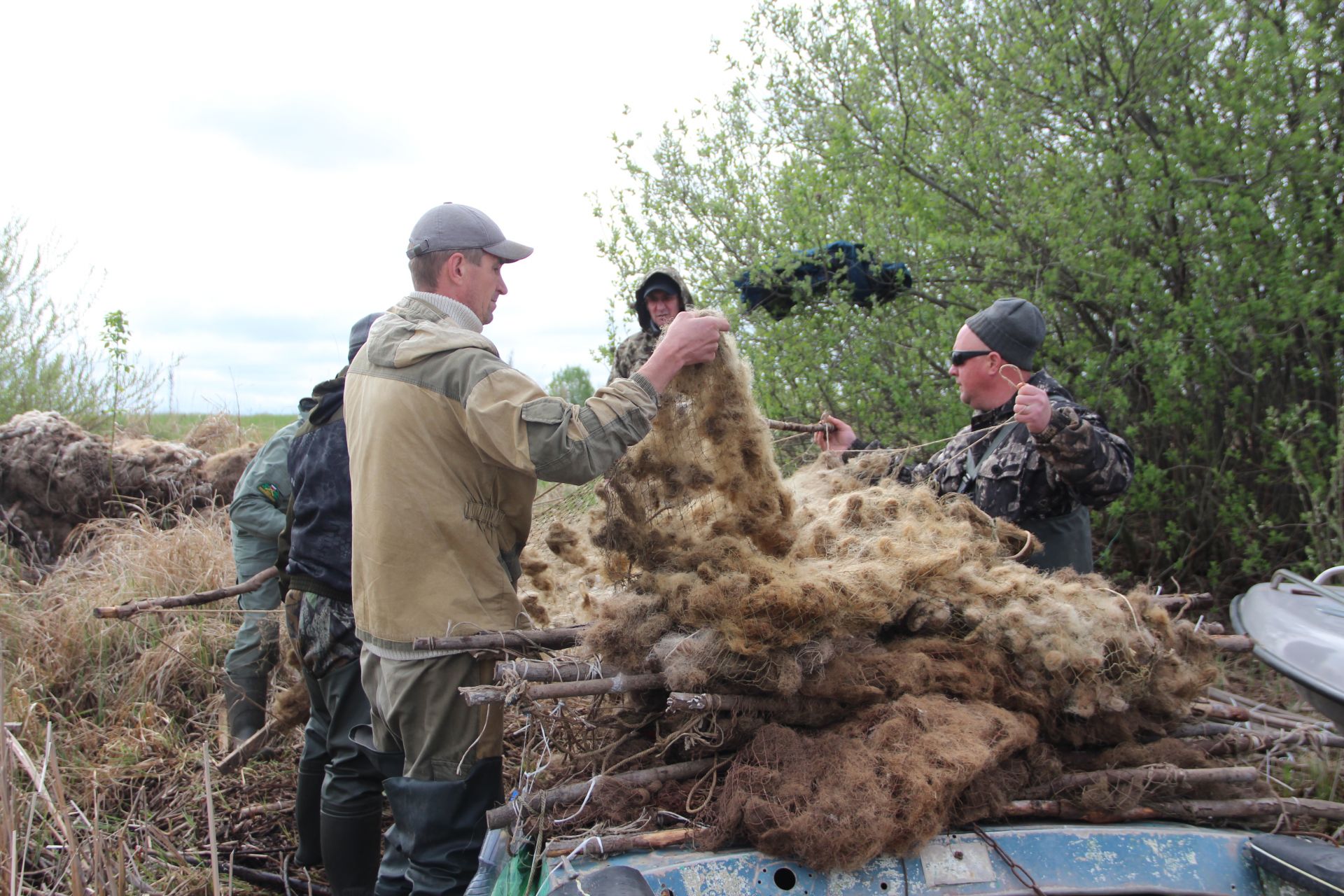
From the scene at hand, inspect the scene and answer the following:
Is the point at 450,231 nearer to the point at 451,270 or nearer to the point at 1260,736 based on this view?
the point at 451,270

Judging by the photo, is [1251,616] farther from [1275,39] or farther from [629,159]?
[629,159]

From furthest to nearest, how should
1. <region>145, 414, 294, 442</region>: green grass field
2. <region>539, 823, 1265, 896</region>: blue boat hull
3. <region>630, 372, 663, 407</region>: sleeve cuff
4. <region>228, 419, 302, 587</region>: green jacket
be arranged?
<region>145, 414, 294, 442</region>: green grass field
<region>228, 419, 302, 587</region>: green jacket
<region>630, 372, 663, 407</region>: sleeve cuff
<region>539, 823, 1265, 896</region>: blue boat hull

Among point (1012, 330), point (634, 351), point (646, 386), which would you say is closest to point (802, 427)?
point (1012, 330)

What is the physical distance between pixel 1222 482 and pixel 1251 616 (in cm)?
375

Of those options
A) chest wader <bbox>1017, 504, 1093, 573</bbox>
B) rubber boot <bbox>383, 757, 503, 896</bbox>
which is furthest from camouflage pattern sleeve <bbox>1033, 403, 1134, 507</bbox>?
rubber boot <bbox>383, 757, 503, 896</bbox>

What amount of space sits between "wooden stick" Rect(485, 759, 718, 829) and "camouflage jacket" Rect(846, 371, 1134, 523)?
1.69 metres

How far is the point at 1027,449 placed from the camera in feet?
11.0

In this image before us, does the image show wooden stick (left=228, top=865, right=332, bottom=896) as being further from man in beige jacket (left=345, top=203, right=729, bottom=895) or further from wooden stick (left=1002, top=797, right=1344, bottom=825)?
wooden stick (left=1002, top=797, right=1344, bottom=825)

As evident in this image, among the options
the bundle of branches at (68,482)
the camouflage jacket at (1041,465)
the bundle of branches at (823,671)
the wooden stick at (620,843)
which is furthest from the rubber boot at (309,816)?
the bundle of branches at (68,482)

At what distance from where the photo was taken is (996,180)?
5.63 m

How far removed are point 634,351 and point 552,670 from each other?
3.09m

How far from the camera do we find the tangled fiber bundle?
197 cm

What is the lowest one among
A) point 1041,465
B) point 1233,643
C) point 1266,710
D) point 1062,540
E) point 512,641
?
point 1266,710

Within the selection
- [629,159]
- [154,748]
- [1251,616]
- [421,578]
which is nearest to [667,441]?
[421,578]
